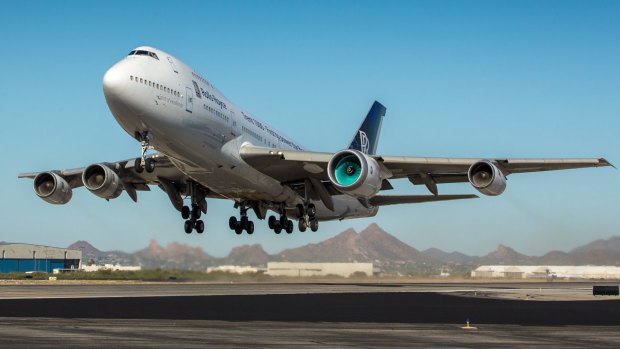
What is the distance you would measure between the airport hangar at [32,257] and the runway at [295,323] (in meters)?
65.5

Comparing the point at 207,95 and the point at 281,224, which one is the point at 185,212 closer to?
the point at 281,224

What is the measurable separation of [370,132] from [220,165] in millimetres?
22337

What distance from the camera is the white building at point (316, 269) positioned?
190 feet

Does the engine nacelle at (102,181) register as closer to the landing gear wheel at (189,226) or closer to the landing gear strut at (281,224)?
the landing gear wheel at (189,226)

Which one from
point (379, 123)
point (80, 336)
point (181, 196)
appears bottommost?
point (80, 336)

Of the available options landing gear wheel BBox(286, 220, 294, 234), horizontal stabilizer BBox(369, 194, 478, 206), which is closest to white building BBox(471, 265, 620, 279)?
horizontal stabilizer BBox(369, 194, 478, 206)

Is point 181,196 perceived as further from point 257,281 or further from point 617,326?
point 617,326

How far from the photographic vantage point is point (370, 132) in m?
60.1

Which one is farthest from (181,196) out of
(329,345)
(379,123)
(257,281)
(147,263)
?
(329,345)

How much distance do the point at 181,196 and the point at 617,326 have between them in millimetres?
30967

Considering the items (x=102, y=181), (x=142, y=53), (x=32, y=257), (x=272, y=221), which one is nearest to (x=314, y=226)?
(x=272, y=221)

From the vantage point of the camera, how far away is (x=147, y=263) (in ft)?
169

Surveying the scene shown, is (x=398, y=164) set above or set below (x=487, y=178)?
above

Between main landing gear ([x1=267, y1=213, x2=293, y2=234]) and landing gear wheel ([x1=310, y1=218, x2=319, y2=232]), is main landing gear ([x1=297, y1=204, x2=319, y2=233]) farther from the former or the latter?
main landing gear ([x1=267, y1=213, x2=293, y2=234])
